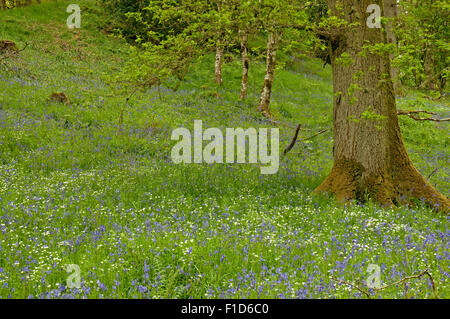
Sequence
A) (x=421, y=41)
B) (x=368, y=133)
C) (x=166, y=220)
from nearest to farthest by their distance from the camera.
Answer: (x=166, y=220) → (x=421, y=41) → (x=368, y=133)

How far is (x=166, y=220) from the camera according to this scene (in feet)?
20.7

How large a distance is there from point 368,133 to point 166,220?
4663 millimetres

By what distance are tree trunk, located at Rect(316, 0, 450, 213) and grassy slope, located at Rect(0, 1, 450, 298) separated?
2.10 ft

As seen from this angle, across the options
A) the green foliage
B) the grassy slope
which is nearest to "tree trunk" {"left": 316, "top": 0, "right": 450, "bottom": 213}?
the green foliage

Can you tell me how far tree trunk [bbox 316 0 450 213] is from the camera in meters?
7.61

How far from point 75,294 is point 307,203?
506 cm

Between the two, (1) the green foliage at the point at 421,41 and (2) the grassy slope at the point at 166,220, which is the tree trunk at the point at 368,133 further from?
(2) the grassy slope at the point at 166,220

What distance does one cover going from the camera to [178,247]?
16.8ft

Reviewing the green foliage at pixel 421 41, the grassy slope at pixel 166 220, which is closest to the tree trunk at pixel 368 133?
the green foliage at pixel 421 41

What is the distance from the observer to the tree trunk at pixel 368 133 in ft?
25.0

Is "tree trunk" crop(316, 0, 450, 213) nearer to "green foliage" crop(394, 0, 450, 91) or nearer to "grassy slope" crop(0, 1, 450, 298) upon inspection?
"green foliage" crop(394, 0, 450, 91)

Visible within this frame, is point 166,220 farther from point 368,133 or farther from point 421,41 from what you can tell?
point 421,41

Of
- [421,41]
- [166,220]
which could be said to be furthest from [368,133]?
[166,220]
